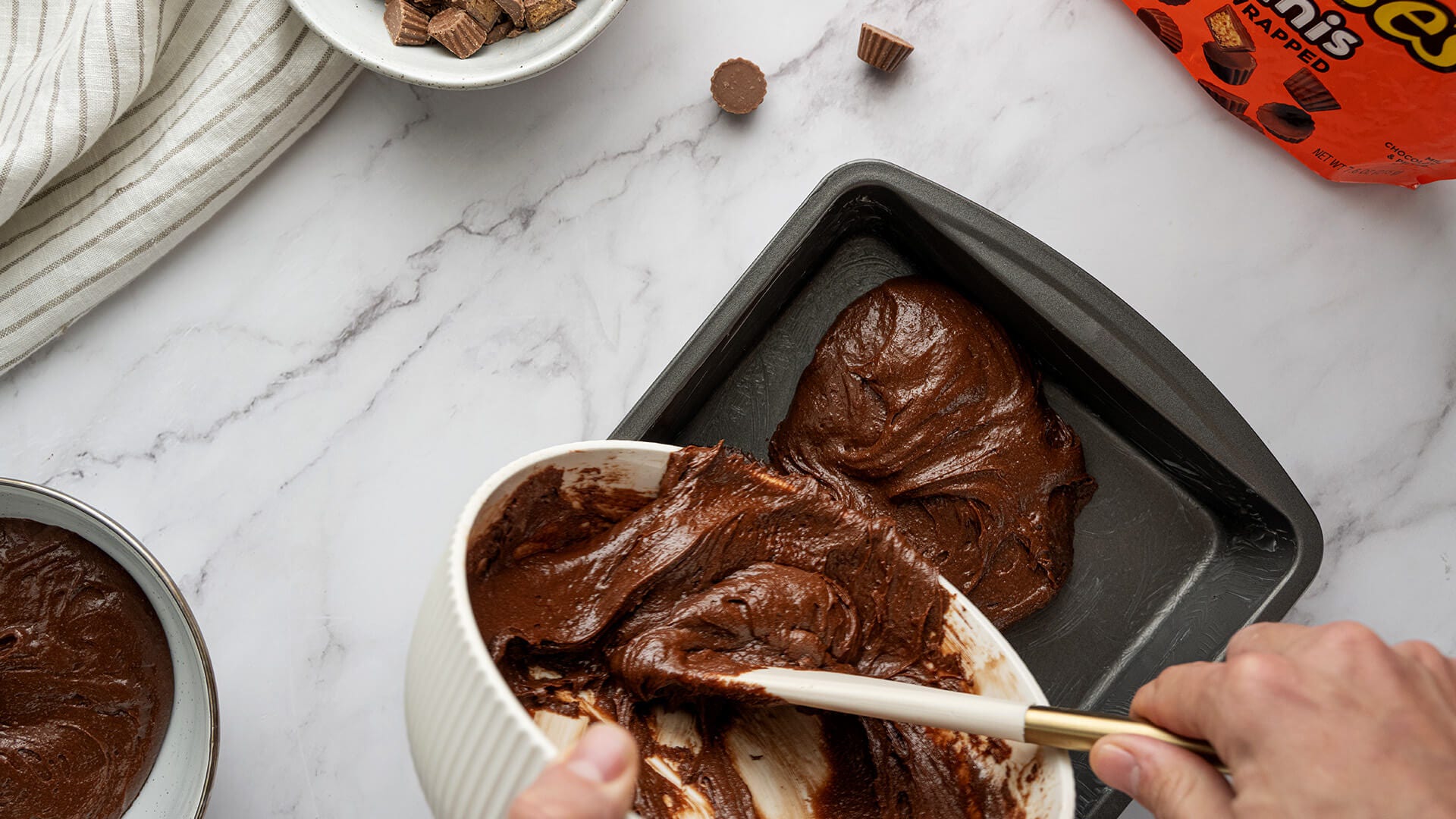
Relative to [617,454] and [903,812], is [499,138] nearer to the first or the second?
[617,454]

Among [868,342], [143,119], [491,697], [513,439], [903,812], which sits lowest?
[903,812]

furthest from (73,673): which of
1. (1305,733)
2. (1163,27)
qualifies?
(1163,27)

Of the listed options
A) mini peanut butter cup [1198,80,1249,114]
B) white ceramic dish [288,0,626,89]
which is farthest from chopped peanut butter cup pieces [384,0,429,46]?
mini peanut butter cup [1198,80,1249,114]

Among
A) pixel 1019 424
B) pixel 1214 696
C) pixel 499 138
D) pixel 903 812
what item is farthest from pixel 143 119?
pixel 1214 696

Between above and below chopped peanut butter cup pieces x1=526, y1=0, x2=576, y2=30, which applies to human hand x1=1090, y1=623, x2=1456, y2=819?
below

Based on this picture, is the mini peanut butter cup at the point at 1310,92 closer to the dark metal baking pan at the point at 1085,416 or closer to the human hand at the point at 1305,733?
the dark metal baking pan at the point at 1085,416

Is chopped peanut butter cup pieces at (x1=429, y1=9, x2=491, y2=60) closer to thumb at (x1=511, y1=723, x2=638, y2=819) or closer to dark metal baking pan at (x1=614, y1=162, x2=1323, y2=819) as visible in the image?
dark metal baking pan at (x1=614, y1=162, x2=1323, y2=819)

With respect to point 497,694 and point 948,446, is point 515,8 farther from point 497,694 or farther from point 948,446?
point 497,694
